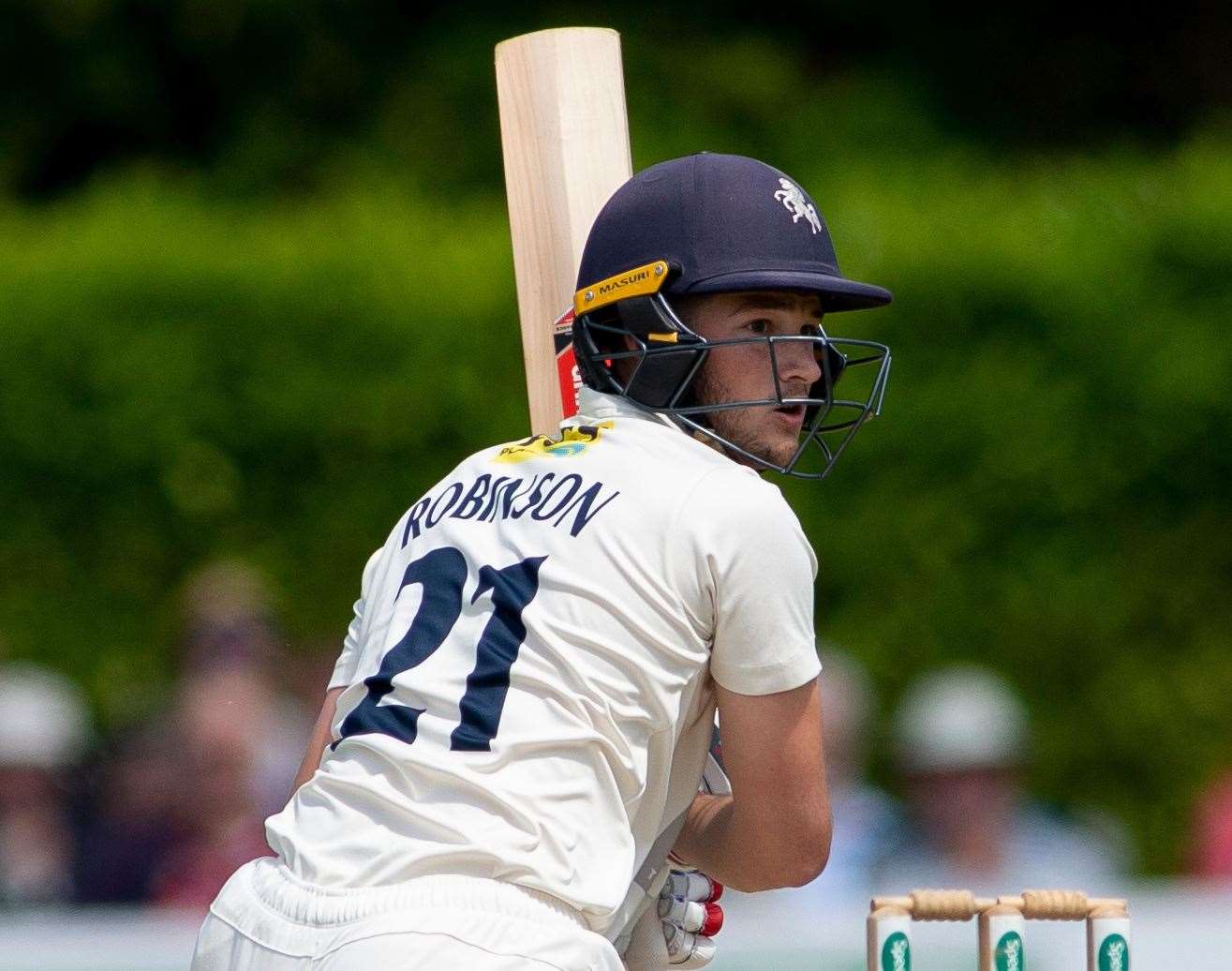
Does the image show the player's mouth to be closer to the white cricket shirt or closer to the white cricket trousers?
the white cricket shirt

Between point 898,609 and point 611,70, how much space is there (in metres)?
3.35

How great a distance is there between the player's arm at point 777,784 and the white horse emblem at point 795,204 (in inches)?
23.6

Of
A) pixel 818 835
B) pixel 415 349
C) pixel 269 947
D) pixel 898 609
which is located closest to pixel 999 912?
pixel 818 835

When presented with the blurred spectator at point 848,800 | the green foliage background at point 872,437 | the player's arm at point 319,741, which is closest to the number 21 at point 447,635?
the player's arm at point 319,741

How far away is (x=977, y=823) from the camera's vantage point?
16.1 ft

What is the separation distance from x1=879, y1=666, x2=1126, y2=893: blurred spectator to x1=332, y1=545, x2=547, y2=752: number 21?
280 cm

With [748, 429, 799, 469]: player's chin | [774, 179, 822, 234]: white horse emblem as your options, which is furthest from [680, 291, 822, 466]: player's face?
[774, 179, 822, 234]: white horse emblem

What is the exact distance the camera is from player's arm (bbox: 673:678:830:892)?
216 cm

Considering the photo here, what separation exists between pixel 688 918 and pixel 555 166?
1.15 m

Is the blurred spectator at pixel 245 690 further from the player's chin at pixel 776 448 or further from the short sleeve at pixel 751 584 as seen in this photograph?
the short sleeve at pixel 751 584

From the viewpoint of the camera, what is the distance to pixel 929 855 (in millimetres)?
4859

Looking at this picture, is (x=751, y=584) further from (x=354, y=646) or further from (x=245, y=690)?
(x=245, y=690)

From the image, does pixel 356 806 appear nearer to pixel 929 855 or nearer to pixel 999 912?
pixel 999 912

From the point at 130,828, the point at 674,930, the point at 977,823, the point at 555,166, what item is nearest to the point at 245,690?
the point at 130,828
